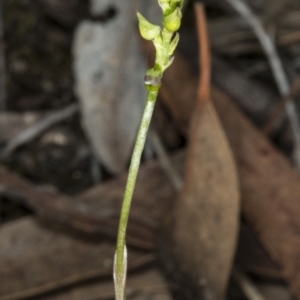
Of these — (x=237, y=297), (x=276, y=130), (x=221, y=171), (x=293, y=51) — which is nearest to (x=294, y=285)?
(x=237, y=297)

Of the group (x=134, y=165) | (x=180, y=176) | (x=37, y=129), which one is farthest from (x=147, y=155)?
(x=134, y=165)

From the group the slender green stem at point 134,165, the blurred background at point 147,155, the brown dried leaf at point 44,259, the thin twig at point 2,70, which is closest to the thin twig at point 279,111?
the blurred background at point 147,155

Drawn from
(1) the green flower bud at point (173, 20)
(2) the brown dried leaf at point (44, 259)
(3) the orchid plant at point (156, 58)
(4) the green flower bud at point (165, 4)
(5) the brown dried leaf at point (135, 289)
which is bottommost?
(5) the brown dried leaf at point (135, 289)

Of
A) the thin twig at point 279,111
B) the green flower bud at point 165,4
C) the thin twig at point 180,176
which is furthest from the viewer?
the thin twig at point 279,111

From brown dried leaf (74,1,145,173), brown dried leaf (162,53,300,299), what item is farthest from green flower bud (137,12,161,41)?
brown dried leaf (74,1,145,173)

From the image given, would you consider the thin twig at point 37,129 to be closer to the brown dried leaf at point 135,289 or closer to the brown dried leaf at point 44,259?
the brown dried leaf at point 44,259

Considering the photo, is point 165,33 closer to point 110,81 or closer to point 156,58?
point 156,58
